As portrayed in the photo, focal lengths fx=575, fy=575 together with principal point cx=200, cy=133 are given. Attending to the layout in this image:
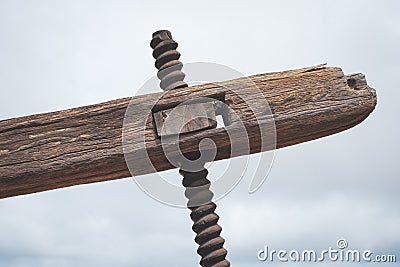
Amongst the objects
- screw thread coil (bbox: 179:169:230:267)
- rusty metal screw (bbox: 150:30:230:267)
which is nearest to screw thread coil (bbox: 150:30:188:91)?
rusty metal screw (bbox: 150:30:230:267)

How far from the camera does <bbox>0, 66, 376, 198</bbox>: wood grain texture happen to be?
1899 mm

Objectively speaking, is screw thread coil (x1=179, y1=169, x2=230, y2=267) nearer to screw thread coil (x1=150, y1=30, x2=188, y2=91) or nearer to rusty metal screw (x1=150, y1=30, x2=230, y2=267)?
rusty metal screw (x1=150, y1=30, x2=230, y2=267)

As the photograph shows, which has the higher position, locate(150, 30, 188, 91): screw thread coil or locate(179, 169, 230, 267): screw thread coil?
locate(150, 30, 188, 91): screw thread coil

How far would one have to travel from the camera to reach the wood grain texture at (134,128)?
6.23 feet

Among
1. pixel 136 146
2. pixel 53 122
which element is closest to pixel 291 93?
pixel 136 146

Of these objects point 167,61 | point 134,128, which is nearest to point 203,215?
point 134,128

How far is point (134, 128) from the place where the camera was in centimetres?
192

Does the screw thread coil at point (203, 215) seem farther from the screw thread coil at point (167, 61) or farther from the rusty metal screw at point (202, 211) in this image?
the screw thread coil at point (167, 61)

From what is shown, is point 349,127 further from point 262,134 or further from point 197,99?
point 197,99

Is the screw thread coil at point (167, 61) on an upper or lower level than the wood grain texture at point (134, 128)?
upper

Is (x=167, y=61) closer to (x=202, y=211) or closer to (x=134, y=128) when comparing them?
(x=134, y=128)

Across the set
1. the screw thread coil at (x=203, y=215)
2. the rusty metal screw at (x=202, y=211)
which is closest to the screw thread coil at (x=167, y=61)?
the rusty metal screw at (x=202, y=211)

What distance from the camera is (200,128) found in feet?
6.24

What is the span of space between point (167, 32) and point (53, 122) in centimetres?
56
